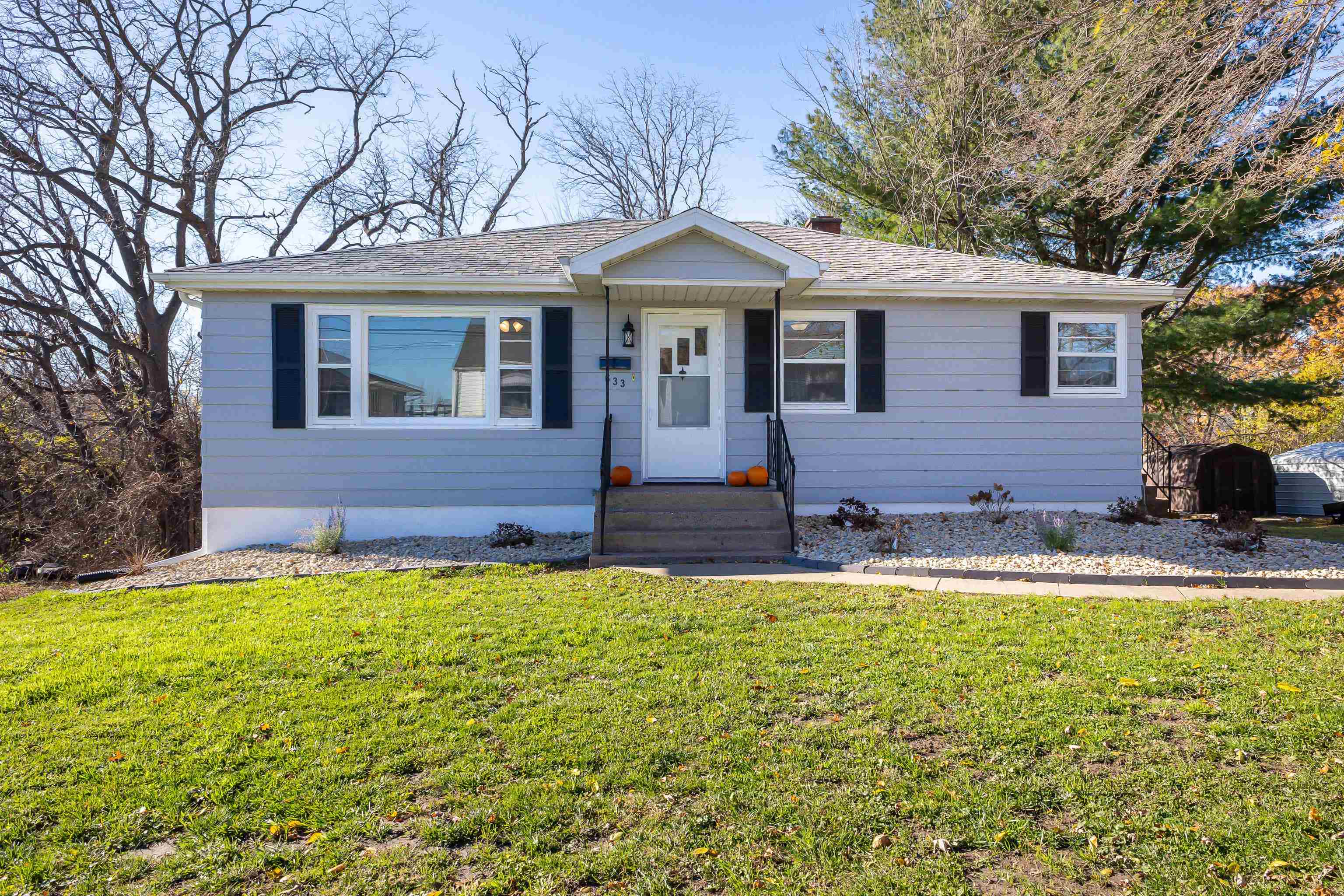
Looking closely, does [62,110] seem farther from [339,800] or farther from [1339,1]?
[1339,1]

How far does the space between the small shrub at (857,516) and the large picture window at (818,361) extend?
113cm

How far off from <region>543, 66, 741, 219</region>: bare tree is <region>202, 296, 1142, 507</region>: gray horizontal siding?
13.9 meters

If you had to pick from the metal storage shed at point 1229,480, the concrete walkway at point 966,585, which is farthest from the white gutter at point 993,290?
the metal storage shed at point 1229,480

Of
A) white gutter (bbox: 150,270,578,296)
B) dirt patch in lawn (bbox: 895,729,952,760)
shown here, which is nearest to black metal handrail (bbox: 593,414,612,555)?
white gutter (bbox: 150,270,578,296)

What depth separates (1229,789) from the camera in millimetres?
2551

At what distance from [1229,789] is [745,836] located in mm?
1695

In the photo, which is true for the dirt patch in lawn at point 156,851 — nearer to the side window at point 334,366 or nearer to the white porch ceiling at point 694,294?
the white porch ceiling at point 694,294

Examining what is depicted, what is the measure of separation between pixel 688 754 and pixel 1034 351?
777cm

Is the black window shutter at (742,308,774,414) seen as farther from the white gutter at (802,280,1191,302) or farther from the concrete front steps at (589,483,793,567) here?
the concrete front steps at (589,483,793,567)

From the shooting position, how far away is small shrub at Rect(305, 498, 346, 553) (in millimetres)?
7629

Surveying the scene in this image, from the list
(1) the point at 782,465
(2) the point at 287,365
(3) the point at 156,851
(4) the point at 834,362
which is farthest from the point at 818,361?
(3) the point at 156,851

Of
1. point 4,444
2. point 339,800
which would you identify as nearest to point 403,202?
point 4,444

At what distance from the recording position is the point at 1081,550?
22.8ft

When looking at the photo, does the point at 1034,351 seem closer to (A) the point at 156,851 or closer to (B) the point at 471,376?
(B) the point at 471,376
